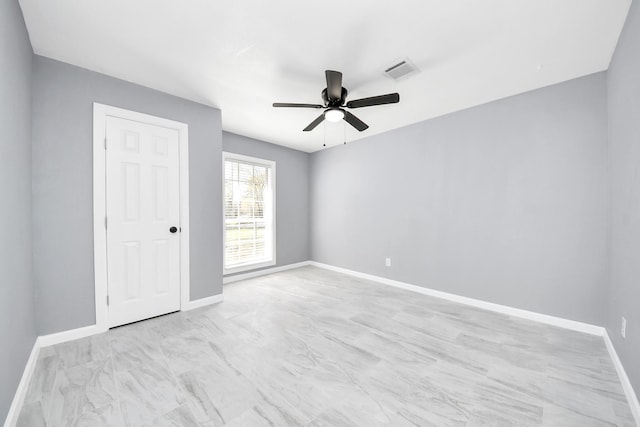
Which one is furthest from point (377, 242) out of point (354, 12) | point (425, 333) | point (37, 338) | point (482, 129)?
point (37, 338)

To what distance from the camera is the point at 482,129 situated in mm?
3184

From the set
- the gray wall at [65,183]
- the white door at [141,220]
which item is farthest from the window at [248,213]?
the gray wall at [65,183]

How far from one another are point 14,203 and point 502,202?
178 inches

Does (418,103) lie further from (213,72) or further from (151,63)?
(151,63)

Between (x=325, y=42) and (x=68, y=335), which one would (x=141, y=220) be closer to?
(x=68, y=335)

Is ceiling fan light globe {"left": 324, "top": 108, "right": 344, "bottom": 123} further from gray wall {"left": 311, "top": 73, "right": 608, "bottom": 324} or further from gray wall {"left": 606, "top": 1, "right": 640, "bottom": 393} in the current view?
gray wall {"left": 606, "top": 1, "right": 640, "bottom": 393}

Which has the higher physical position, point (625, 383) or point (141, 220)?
point (141, 220)

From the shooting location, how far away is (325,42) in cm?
202

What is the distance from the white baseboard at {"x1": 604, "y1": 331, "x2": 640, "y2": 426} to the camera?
4.80 feet

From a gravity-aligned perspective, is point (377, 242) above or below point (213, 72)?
below

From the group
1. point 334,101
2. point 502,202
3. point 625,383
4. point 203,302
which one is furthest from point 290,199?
point 625,383

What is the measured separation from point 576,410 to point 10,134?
395cm

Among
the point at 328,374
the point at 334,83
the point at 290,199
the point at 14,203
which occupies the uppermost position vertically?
the point at 334,83

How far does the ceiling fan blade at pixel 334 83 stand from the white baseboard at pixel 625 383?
2.88 metres
